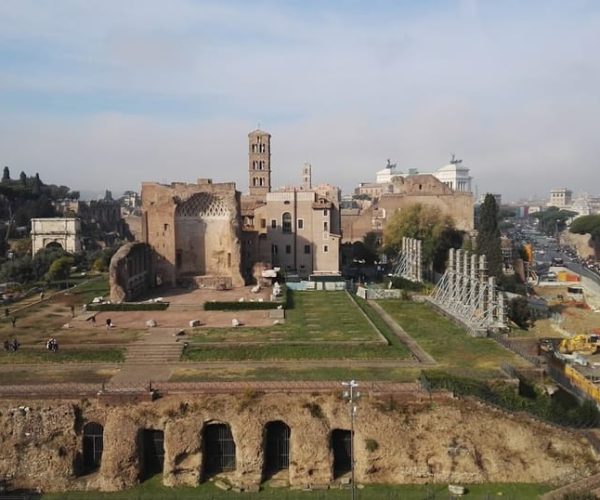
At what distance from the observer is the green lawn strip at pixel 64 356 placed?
2847 cm

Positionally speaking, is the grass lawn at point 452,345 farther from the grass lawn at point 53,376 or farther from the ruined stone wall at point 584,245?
the ruined stone wall at point 584,245

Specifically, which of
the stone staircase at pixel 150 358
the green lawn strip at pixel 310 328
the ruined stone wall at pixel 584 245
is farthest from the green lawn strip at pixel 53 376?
the ruined stone wall at pixel 584 245

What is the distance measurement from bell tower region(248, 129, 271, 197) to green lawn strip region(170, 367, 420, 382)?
55661 millimetres

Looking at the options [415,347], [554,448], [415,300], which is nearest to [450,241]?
[415,300]

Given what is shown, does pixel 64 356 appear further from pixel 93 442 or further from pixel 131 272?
pixel 131 272

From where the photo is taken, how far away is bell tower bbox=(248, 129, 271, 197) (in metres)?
80.9

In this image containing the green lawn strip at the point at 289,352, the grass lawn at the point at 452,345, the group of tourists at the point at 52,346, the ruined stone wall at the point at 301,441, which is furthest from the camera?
the group of tourists at the point at 52,346

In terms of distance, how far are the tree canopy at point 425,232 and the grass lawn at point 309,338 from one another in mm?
24422

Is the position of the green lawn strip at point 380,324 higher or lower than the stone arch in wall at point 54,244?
lower

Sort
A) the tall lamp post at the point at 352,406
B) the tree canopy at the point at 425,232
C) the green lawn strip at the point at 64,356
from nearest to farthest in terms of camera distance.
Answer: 1. the tall lamp post at the point at 352,406
2. the green lawn strip at the point at 64,356
3. the tree canopy at the point at 425,232

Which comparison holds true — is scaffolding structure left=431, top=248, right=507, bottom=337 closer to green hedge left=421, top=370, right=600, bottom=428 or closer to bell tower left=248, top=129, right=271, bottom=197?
green hedge left=421, top=370, right=600, bottom=428

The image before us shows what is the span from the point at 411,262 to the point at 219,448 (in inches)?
1501

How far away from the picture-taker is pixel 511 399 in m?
24.2

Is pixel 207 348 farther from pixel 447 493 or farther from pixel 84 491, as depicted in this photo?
pixel 447 493
